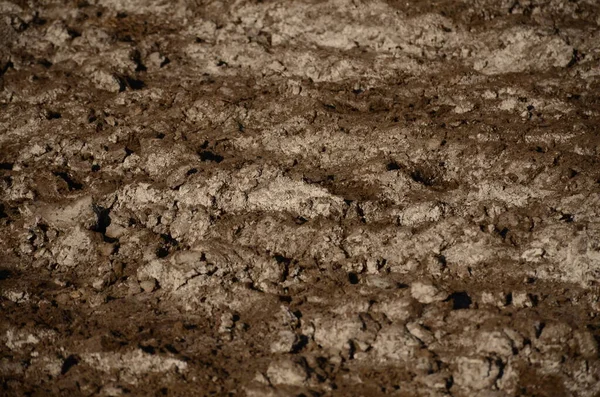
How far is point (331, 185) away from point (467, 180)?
55.7 inches

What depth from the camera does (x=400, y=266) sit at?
682 cm

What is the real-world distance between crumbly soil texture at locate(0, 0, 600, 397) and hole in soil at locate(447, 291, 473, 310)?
0.02 m

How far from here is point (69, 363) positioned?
629cm

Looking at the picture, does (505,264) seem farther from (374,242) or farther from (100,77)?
(100,77)

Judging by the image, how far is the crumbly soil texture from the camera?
614 centimetres

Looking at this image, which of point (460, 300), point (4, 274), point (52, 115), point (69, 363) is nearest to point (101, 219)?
point (4, 274)

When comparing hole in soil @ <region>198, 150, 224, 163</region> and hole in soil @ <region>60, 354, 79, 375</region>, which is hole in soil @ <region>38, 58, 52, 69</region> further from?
hole in soil @ <region>60, 354, 79, 375</region>

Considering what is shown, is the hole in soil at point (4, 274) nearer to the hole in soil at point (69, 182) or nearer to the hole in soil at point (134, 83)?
the hole in soil at point (69, 182)

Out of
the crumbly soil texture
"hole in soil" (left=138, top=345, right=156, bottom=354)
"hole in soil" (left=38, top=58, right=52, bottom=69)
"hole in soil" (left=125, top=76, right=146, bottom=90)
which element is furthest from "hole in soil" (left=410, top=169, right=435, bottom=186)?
"hole in soil" (left=38, top=58, right=52, bottom=69)

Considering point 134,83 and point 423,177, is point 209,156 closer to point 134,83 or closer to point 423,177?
point 134,83

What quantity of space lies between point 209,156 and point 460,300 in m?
3.13

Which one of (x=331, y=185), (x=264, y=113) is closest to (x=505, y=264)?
(x=331, y=185)

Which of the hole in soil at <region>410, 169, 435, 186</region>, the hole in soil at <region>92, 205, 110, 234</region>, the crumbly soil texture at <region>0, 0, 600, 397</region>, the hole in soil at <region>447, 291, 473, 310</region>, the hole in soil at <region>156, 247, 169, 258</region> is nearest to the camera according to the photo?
the crumbly soil texture at <region>0, 0, 600, 397</region>

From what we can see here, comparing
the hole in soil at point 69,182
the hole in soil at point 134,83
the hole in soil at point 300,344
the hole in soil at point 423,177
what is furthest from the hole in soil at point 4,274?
the hole in soil at point 423,177
